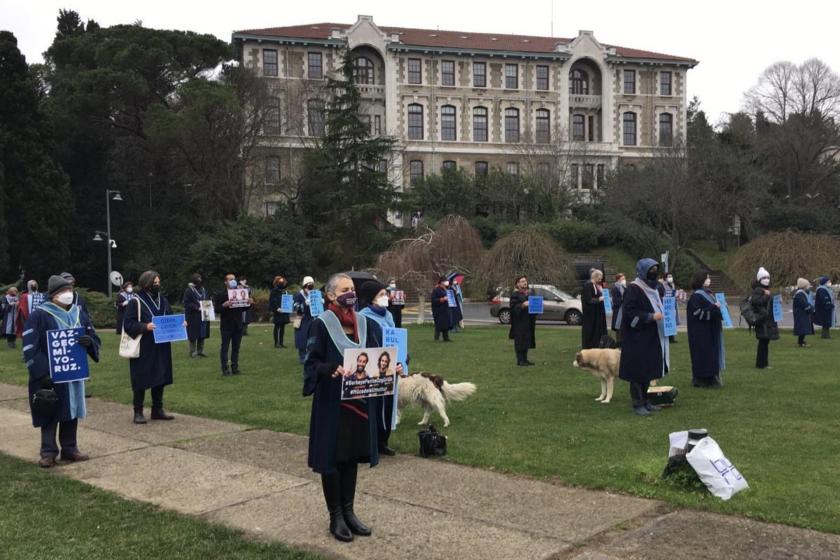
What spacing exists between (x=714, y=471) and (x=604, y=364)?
14.8 ft

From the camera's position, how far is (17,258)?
41.1 metres

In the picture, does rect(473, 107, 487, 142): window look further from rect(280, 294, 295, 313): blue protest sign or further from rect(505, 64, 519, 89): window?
rect(280, 294, 295, 313): blue protest sign

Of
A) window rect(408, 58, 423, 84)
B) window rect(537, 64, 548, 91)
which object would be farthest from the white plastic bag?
window rect(537, 64, 548, 91)

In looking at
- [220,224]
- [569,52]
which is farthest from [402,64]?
[220,224]

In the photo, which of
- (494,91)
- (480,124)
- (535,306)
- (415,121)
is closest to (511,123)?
(480,124)

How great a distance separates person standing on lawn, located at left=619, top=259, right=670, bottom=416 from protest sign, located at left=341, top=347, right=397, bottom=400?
16.8 feet

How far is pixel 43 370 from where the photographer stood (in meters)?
7.51

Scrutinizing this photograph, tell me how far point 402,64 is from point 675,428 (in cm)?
6055

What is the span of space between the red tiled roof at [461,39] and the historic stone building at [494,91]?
0.13 metres

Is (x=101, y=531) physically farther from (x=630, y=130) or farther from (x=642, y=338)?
(x=630, y=130)

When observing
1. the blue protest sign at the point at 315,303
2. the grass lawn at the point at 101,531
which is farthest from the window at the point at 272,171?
the grass lawn at the point at 101,531

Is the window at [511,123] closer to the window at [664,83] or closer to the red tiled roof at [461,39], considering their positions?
the red tiled roof at [461,39]

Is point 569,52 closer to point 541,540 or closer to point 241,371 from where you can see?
point 241,371

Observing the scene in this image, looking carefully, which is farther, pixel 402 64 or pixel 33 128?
pixel 402 64
